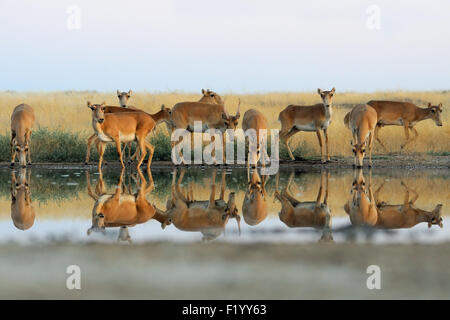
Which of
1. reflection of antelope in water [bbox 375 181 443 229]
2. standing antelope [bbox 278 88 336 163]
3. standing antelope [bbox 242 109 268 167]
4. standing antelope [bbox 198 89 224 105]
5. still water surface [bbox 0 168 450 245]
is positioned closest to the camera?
still water surface [bbox 0 168 450 245]

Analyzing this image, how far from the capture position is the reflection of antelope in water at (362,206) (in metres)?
10.2

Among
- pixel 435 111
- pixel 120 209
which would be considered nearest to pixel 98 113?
pixel 120 209

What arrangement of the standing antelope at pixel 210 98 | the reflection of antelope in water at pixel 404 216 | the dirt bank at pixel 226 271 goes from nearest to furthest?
the dirt bank at pixel 226 271, the reflection of antelope in water at pixel 404 216, the standing antelope at pixel 210 98

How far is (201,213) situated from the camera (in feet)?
35.6

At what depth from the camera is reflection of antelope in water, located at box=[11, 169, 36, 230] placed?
33.2 ft

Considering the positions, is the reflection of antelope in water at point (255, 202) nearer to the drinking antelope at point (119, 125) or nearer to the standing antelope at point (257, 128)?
the standing antelope at point (257, 128)

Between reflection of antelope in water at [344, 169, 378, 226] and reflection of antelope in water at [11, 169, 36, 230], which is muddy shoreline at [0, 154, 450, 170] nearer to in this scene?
reflection of antelope in water at [11, 169, 36, 230]

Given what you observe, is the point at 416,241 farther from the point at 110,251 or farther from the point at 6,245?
the point at 6,245

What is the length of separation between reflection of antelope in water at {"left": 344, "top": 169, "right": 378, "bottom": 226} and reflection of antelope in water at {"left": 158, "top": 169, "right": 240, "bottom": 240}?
1.70 m

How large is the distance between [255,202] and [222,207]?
95cm

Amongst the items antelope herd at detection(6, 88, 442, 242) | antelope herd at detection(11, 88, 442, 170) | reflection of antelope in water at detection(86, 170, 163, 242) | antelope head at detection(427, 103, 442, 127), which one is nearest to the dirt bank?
antelope herd at detection(6, 88, 442, 242)

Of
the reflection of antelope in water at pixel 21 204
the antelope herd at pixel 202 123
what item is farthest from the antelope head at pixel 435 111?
the reflection of antelope in water at pixel 21 204

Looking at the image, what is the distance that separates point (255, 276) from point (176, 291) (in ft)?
2.78

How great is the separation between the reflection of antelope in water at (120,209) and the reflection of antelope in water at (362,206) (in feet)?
9.24
